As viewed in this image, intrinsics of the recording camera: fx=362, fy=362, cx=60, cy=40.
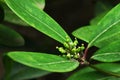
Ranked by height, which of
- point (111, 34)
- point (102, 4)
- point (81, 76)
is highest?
point (102, 4)

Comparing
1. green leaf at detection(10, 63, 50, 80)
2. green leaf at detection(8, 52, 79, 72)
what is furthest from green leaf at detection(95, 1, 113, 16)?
green leaf at detection(8, 52, 79, 72)

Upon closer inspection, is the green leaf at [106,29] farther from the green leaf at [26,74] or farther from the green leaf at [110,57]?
the green leaf at [26,74]

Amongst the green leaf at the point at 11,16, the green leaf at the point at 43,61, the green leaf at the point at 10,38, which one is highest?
the green leaf at the point at 11,16

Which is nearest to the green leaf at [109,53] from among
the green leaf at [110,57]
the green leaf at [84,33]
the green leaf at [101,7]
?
the green leaf at [110,57]

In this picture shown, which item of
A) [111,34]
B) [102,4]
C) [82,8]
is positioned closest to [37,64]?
[111,34]

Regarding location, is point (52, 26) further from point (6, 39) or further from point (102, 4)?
point (102, 4)

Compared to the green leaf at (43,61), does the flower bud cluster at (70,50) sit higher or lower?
higher

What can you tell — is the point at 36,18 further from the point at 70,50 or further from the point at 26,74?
the point at 26,74
